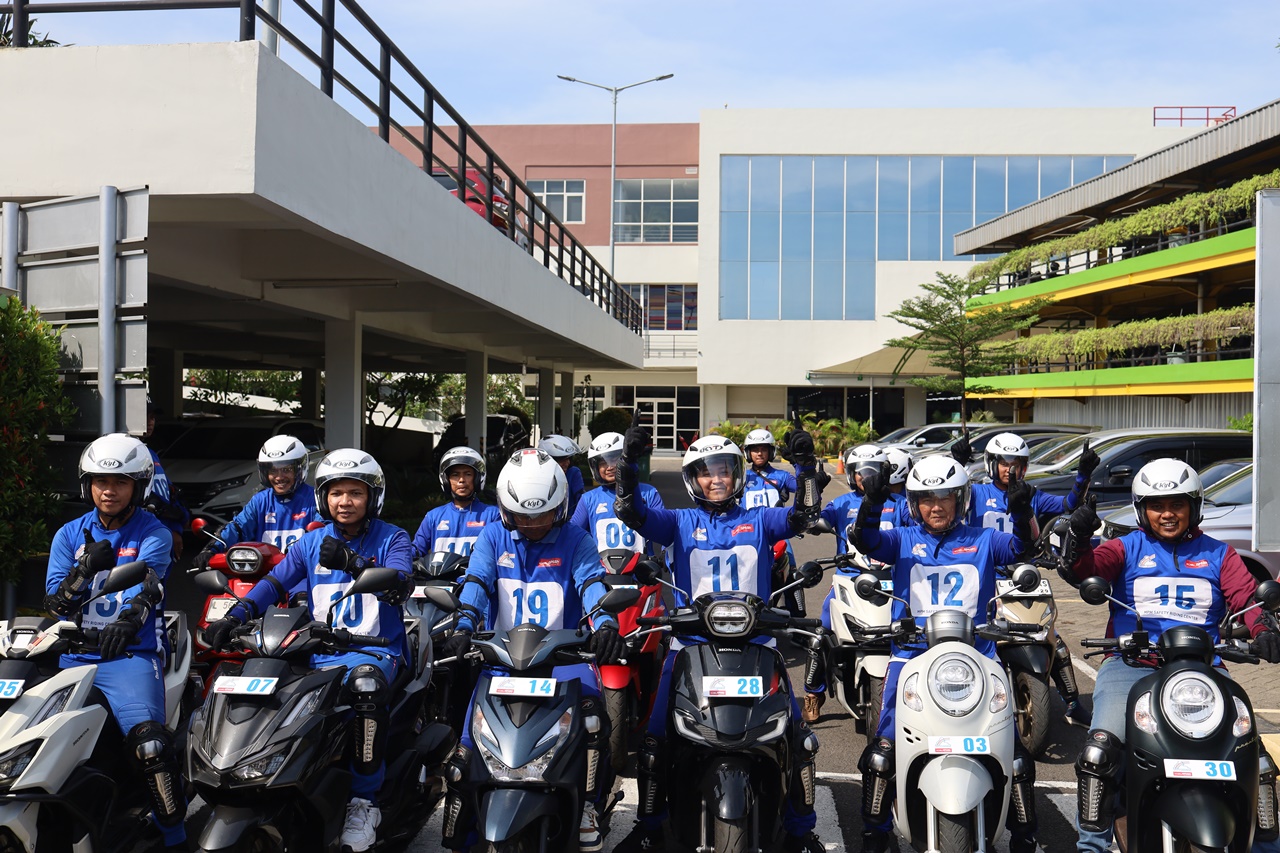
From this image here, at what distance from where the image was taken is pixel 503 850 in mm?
3725

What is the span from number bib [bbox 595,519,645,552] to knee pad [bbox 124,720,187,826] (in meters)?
3.09

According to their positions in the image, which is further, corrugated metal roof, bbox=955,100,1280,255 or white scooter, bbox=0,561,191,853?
corrugated metal roof, bbox=955,100,1280,255

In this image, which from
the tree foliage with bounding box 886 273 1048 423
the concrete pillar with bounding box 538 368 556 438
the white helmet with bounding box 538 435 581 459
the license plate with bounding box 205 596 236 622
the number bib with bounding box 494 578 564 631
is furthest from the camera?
the concrete pillar with bounding box 538 368 556 438

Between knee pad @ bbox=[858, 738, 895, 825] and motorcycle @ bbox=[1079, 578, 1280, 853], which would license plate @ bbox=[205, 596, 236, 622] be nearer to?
knee pad @ bbox=[858, 738, 895, 825]

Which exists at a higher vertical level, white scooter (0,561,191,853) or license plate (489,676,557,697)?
license plate (489,676,557,697)

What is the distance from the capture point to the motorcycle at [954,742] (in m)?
4.07

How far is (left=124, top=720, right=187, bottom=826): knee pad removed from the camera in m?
4.30

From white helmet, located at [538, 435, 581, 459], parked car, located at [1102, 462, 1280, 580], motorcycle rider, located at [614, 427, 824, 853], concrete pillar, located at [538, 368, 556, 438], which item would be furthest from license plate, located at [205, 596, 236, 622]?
concrete pillar, located at [538, 368, 556, 438]

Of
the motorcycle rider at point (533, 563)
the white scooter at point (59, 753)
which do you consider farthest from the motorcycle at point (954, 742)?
the white scooter at point (59, 753)

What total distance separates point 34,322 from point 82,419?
725 millimetres

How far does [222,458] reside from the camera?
1467 cm

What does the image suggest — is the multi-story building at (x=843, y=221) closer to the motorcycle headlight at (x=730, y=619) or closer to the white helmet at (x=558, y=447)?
the white helmet at (x=558, y=447)

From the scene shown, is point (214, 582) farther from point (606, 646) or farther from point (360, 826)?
point (606, 646)

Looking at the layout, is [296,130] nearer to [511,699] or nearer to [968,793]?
[511,699]
